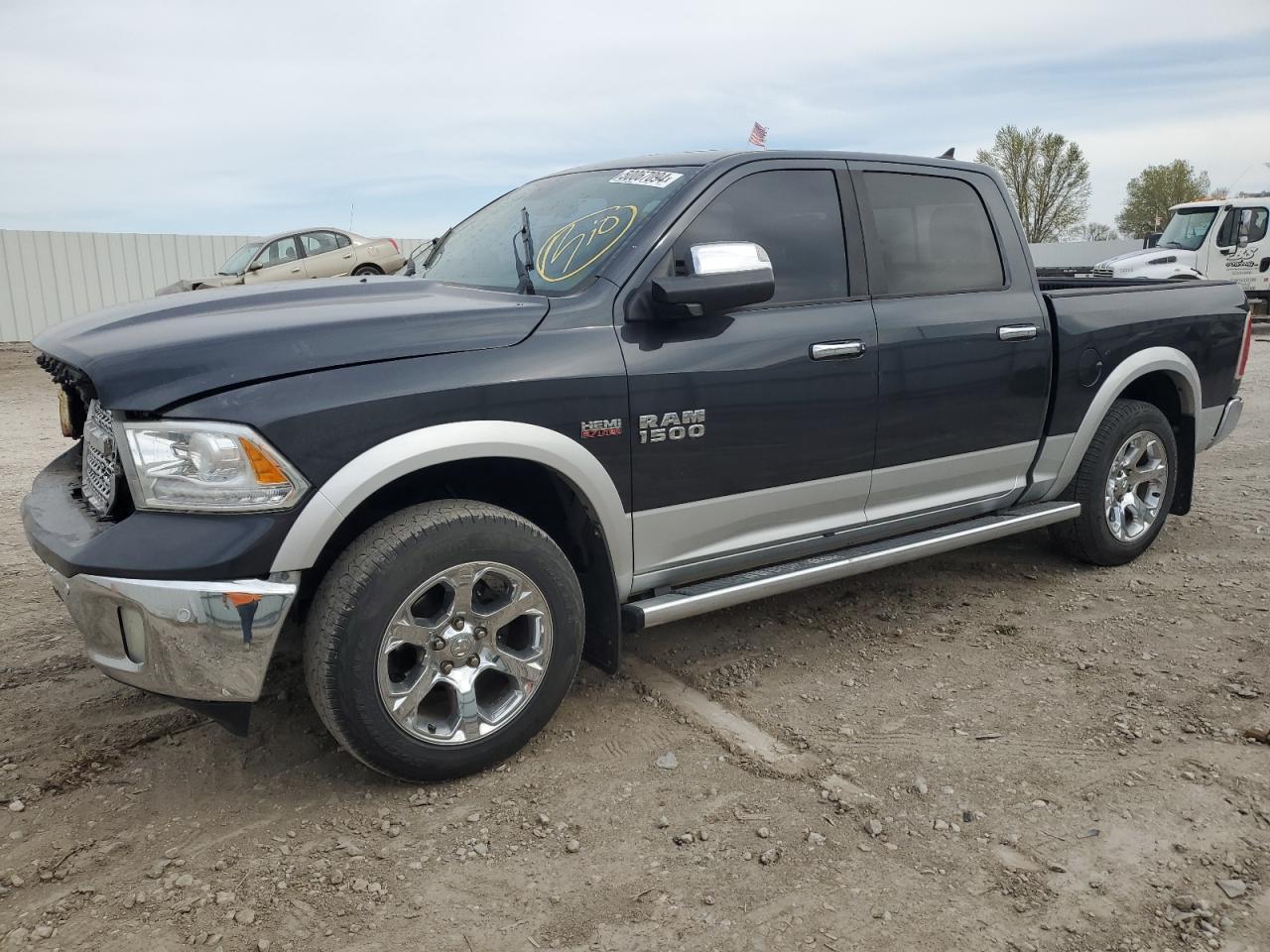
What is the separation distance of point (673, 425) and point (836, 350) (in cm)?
74

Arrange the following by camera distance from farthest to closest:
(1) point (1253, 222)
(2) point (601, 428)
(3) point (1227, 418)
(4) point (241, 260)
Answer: (1) point (1253, 222) < (4) point (241, 260) < (3) point (1227, 418) < (2) point (601, 428)

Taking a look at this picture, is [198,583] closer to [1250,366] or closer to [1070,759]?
[1070,759]

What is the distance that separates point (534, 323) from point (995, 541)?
340cm

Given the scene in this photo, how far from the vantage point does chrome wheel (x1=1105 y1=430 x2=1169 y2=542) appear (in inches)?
189

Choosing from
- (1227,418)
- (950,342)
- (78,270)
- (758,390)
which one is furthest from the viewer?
(78,270)

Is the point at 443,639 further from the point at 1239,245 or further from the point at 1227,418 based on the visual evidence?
the point at 1239,245

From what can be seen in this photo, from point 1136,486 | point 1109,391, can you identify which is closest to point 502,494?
point 1109,391

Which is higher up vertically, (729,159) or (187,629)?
(729,159)

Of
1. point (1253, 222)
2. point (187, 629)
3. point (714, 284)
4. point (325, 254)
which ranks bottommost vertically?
point (187, 629)

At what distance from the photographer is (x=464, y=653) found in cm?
289

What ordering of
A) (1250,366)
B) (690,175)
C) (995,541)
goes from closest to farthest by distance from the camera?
1. (690,175)
2. (995,541)
3. (1250,366)

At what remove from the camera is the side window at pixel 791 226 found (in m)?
3.49

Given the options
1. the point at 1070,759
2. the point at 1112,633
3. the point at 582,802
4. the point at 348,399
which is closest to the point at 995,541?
the point at 1112,633

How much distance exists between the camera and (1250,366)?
13.4 metres
